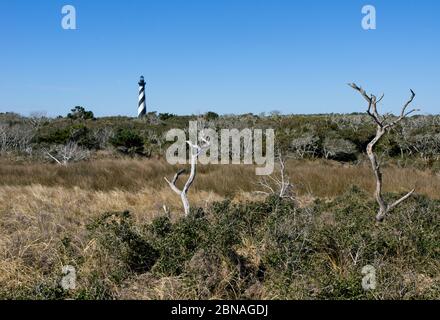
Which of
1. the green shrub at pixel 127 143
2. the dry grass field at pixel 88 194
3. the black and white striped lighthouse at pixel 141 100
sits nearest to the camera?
the dry grass field at pixel 88 194

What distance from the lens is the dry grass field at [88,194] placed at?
5.48 m

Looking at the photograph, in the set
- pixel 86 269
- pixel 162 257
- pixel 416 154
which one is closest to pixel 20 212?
pixel 86 269

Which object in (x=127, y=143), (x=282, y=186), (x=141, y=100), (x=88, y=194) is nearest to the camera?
(x=282, y=186)

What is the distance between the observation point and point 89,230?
587 centimetres

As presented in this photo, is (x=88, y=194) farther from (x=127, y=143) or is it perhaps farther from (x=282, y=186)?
(x=127, y=143)

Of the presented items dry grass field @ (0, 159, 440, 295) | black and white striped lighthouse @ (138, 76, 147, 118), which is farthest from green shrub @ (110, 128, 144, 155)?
black and white striped lighthouse @ (138, 76, 147, 118)

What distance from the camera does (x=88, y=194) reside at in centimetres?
1163

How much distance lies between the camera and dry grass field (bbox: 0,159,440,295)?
216 inches

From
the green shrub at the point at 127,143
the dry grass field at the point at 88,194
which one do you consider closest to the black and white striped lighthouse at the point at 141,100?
the green shrub at the point at 127,143

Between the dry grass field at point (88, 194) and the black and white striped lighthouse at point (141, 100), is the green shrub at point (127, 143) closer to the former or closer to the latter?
the dry grass field at point (88, 194)

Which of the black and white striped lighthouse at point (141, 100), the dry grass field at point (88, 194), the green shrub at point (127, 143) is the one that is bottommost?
the dry grass field at point (88, 194)

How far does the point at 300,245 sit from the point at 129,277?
1.76 meters

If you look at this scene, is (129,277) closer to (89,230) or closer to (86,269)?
(86,269)

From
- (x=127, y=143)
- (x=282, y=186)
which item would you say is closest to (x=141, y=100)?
(x=127, y=143)
